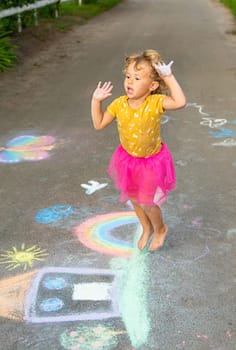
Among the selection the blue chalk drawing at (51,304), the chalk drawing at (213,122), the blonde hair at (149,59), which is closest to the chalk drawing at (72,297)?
the blue chalk drawing at (51,304)

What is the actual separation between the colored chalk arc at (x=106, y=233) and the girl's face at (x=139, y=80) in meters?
1.10

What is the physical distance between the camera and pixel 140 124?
10.4ft

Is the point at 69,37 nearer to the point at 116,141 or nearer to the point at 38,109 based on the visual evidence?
the point at 38,109

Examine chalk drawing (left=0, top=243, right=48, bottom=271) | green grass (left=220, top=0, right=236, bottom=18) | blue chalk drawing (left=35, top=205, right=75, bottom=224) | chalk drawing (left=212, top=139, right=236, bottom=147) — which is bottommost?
green grass (left=220, top=0, right=236, bottom=18)

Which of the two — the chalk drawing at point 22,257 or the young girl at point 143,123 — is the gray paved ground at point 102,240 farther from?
the young girl at point 143,123

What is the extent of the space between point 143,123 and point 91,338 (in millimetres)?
1296

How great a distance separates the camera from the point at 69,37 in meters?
14.7

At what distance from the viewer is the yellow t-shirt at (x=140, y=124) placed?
10.3 ft

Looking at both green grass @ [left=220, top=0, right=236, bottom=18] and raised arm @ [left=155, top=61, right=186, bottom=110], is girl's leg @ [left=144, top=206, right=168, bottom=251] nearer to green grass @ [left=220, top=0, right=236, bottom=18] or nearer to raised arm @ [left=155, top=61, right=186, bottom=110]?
raised arm @ [left=155, top=61, right=186, bottom=110]

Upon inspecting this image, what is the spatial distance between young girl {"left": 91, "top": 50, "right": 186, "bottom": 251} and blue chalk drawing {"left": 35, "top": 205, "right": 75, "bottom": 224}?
0.88 metres

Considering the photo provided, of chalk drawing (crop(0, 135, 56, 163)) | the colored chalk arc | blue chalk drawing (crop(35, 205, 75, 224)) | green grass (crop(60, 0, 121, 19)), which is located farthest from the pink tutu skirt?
green grass (crop(60, 0, 121, 19))

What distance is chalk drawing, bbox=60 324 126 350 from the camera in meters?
2.64

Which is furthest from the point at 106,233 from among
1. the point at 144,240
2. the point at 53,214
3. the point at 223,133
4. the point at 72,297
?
the point at 223,133

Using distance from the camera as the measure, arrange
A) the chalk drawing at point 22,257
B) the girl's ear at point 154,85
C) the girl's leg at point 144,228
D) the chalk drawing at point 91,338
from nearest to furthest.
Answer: the chalk drawing at point 91,338, the girl's ear at point 154,85, the chalk drawing at point 22,257, the girl's leg at point 144,228
